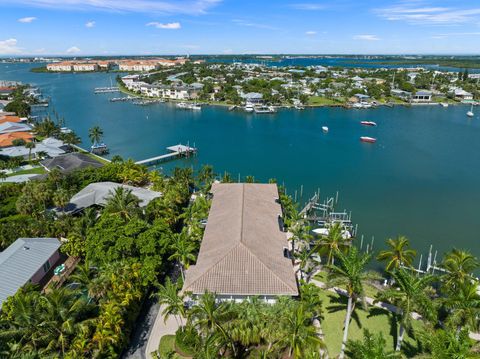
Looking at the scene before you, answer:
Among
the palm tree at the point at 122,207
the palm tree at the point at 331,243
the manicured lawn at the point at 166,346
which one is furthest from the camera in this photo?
the palm tree at the point at 122,207

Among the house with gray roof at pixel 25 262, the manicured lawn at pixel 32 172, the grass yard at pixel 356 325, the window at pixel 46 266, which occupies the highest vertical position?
Result: the manicured lawn at pixel 32 172

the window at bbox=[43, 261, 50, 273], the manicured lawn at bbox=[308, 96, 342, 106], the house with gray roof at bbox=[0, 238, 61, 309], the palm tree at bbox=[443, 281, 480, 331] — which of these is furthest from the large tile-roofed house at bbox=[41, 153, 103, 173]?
the manicured lawn at bbox=[308, 96, 342, 106]

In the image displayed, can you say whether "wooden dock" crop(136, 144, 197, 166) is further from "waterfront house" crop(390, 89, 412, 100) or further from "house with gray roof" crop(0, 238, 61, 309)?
"waterfront house" crop(390, 89, 412, 100)

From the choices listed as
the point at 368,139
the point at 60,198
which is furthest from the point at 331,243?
the point at 368,139

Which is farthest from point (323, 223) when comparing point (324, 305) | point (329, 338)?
point (329, 338)

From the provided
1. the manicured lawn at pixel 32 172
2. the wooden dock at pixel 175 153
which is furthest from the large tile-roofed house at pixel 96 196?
the wooden dock at pixel 175 153

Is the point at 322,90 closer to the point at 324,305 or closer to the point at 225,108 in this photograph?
the point at 225,108

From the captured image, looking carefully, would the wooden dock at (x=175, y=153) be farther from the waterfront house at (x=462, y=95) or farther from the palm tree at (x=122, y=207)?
the waterfront house at (x=462, y=95)
